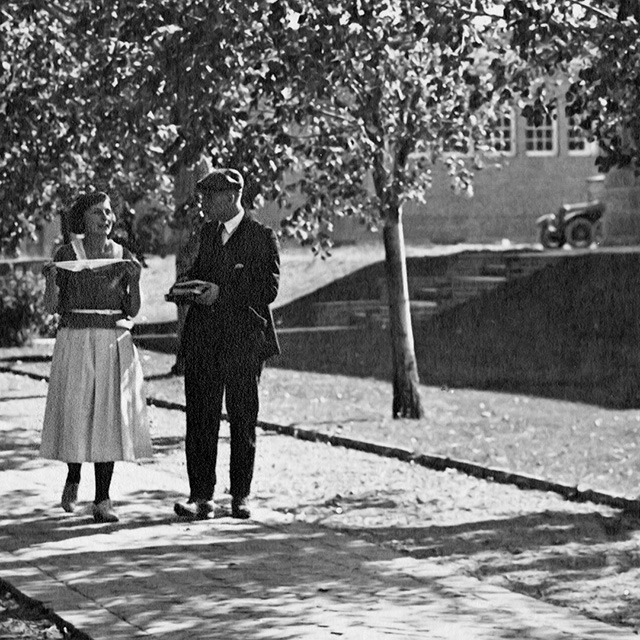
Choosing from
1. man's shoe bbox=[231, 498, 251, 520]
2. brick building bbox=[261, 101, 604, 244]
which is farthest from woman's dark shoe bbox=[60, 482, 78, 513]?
brick building bbox=[261, 101, 604, 244]

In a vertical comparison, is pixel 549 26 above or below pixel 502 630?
above

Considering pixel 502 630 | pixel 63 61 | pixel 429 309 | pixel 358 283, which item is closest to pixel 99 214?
pixel 502 630

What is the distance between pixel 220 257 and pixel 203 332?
450 mm

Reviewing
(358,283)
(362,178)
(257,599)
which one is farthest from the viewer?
(358,283)

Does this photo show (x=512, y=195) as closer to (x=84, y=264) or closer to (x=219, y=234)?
(x=219, y=234)

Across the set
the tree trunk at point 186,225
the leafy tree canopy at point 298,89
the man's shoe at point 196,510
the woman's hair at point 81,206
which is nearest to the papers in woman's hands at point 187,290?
the woman's hair at point 81,206

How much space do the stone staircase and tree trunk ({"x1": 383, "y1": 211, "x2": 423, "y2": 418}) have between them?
1287 centimetres

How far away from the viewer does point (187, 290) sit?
1043 cm

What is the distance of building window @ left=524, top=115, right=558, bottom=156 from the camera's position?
58.2 meters

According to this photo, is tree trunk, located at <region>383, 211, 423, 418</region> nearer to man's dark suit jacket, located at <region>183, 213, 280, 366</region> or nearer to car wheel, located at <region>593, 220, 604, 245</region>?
man's dark suit jacket, located at <region>183, 213, 280, 366</region>

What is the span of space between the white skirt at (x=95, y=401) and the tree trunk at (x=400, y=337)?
799cm

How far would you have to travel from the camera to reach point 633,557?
9.60m

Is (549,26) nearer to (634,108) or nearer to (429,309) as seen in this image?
(634,108)

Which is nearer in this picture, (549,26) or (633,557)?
(633,557)
